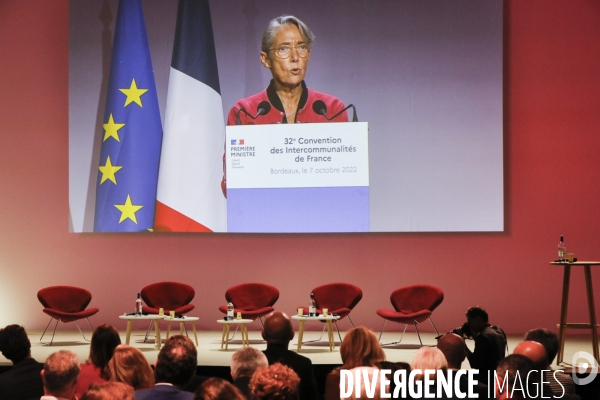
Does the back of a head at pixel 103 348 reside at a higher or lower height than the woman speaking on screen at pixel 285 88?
lower

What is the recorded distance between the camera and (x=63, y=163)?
9.66m

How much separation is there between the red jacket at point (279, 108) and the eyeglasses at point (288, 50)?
349 mm

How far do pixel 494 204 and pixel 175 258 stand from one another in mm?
3830

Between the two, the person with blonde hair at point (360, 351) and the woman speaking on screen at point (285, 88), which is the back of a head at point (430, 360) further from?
the woman speaking on screen at point (285, 88)

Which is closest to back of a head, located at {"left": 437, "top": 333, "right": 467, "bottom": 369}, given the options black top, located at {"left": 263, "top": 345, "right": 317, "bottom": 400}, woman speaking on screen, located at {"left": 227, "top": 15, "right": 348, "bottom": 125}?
black top, located at {"left": 263, "top": 345, "right": 317, "bottom": 400}

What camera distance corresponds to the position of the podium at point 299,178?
29.3 feet

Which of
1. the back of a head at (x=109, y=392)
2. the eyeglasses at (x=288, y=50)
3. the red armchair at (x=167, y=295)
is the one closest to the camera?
the back of a head at (x=109, y=392)

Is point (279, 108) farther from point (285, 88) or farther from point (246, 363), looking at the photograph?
point (246, 363)

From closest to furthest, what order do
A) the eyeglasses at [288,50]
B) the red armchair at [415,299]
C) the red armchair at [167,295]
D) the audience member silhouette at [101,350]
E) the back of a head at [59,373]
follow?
1. the back of a head at [59,373]
2. the audience member silhouette at [101,350]
3. the red armchair at [415,299]
4. the red armchair at [167,295]
5. the eyeglasses at [288,50]

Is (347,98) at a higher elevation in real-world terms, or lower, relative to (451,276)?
higher

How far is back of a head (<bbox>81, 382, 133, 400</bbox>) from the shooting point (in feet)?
8.16

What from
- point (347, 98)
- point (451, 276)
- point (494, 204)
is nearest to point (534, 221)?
point (494, 204)

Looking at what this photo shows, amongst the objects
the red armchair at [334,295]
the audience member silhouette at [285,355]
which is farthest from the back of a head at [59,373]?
the red armchair at [334,295]

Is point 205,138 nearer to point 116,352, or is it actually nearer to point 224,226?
point 224,226
